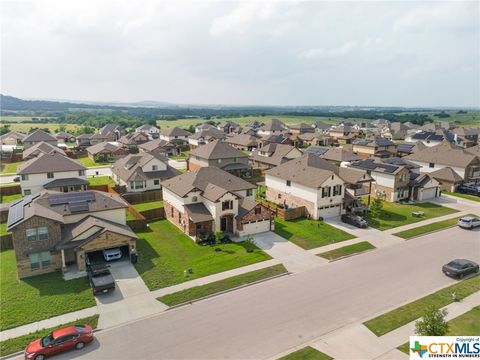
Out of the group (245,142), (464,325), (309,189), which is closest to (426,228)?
(309,189)

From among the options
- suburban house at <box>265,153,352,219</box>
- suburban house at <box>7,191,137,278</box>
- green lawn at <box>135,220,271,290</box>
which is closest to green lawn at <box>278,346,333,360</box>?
green lawn at <box>135,220,271,290</box>

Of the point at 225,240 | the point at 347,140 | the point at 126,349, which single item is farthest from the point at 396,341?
the point at 347,140

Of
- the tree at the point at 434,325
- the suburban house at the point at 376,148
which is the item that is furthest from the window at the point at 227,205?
the suburban house at the point at 376,148

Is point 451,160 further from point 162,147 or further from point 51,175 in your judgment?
point 51,175

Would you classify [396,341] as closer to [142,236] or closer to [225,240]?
[225,240]

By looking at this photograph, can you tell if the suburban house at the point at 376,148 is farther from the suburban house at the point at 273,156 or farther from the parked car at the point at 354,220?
the parked car at the point at 354,220

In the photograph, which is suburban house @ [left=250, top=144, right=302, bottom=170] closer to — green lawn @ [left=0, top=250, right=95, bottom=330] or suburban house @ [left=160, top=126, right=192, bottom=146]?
suburban house @ [left=160, top=126, right=192, bottom=146]
